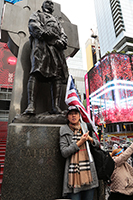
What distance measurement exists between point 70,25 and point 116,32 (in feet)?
222

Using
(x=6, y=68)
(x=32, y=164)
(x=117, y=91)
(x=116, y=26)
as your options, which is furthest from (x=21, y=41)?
(x=116, y=26)

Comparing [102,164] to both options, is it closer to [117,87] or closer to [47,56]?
[47,56]

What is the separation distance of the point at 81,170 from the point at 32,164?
2.82 ft

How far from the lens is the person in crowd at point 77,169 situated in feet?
6.78

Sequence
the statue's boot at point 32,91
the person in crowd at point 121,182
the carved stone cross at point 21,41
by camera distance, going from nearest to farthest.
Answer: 1. the person in crowd at point 121,182
2. the statue's boot at point 32,91
3. the carved stone cross at point 21,41

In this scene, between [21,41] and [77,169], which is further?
[21,41]

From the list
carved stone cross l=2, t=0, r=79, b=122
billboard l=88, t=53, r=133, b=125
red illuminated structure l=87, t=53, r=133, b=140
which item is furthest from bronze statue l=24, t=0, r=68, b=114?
billboard l=88, t=53, r=133, b=125

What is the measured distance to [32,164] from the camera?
2.48 meters

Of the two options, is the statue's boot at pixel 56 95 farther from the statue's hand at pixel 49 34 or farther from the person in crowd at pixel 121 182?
the person in crowd at pixel 121 182

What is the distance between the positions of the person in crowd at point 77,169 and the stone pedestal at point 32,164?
394 millimetres

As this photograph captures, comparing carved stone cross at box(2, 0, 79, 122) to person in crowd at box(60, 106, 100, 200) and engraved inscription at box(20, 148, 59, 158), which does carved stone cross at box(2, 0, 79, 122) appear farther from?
person in crowd at box(60, 106, 100, 200)

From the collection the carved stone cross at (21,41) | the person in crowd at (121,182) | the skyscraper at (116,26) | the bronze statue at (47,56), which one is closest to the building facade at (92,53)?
the skyscraper at (116,26)

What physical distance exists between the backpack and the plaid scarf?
18 centimetres

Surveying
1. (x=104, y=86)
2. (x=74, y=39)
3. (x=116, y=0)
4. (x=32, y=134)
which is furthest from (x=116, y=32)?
(x=32, y=134)
